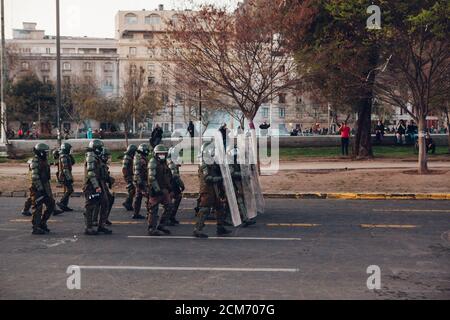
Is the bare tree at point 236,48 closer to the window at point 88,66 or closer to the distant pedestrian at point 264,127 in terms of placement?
the distant pedestrian at point 264,127

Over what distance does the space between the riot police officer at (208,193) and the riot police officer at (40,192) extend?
3110mm

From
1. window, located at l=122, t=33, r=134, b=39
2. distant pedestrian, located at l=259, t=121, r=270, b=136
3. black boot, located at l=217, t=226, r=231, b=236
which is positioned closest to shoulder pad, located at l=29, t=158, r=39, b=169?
black boot, located at l=217, t=226, r=231, b=236

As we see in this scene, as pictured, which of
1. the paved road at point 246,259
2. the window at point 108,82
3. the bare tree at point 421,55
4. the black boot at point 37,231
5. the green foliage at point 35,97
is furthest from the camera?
the window at point 108,82

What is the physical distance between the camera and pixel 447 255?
10.4 metres

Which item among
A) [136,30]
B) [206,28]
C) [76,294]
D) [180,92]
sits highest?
[136,30]

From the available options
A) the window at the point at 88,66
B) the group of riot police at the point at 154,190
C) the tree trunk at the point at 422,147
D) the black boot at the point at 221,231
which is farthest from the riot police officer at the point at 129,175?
the window at the point at 88,66

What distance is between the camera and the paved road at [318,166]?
983 inches

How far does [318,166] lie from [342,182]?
5.02 metres

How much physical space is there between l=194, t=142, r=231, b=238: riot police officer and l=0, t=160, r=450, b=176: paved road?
11.5m

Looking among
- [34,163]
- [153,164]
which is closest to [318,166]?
[153,164]

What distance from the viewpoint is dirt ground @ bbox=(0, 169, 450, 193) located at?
65.4 ft

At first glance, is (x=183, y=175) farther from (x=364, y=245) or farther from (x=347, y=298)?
(x=347, y=298)

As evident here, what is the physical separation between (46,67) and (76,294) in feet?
288
